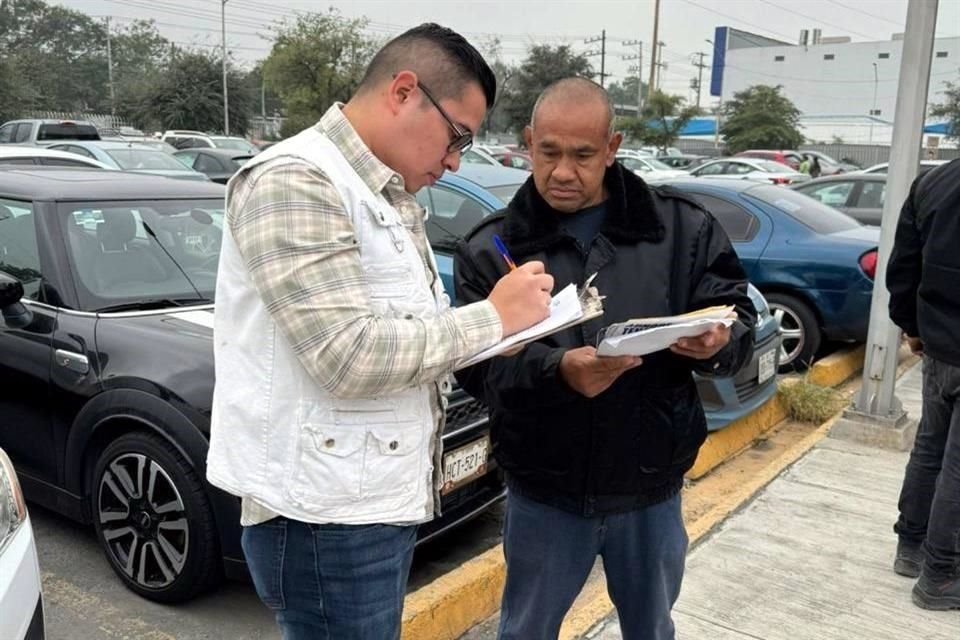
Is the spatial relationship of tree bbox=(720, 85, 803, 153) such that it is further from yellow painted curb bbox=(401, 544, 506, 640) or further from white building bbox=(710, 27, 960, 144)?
yellow painted curb bbox=(401, 544, 506, 640)

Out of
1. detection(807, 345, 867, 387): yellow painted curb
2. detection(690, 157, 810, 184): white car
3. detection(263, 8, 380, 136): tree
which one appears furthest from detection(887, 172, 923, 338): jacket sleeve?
detection(263, 8, 380, 136): tree

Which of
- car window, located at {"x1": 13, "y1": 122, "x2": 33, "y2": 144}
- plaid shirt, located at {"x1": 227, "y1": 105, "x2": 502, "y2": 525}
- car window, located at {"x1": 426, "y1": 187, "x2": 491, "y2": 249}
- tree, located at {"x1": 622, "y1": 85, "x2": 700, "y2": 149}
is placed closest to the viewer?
plaid shirt, located at {"x1": 227, "y1": 105, "x2": 502, "y2": 525}

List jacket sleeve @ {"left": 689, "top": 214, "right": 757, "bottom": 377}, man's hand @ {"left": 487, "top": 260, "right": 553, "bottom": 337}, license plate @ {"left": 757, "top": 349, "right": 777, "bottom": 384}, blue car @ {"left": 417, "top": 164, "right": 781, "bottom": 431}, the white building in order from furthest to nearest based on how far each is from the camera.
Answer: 1. the white building
2. license plate @ {"left": 757, "top": 349, "right": 777, "bottom": 384}
3. blue car @ {"left": 417, "top": 164, "right": 781, "bottom": 431}
4. jacket sleeve @ {"left": 689, "top": 214, "right": 757, "bottom": 377}
5. man's hand @ {"left": 487, "top": 260, "right": 553, "bottom": 337}

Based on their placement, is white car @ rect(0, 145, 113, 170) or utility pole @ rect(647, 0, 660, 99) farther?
utility pole @ rect(647, 0, 660, 99)

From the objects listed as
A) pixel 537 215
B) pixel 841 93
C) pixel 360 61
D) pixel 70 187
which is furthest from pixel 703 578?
pixel 841 93

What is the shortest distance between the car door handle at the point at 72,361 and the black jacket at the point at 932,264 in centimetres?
319

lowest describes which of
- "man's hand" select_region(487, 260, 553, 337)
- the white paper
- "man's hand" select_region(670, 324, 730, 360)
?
"man's hand" select_region(670, 324, 730, 360)

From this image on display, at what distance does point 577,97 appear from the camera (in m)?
2.12

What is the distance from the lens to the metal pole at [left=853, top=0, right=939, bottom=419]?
4719 mm

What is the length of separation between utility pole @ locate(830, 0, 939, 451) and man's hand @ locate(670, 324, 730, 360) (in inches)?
130

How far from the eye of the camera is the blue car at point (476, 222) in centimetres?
486

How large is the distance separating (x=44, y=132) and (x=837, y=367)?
17.2m

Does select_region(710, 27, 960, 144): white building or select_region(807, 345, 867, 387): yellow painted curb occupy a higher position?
select_region(710, 27, 960, 144): white building

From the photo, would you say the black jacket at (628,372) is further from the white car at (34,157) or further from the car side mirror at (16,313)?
the white car at (34,157)
